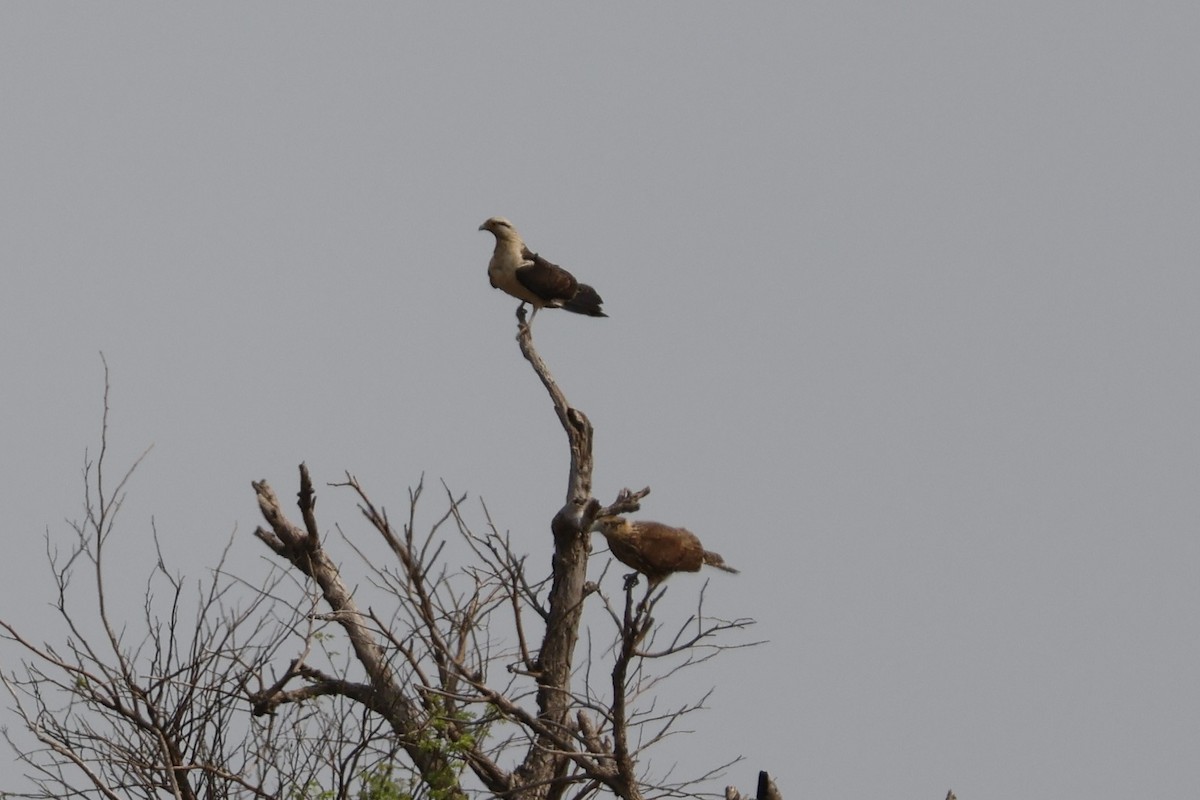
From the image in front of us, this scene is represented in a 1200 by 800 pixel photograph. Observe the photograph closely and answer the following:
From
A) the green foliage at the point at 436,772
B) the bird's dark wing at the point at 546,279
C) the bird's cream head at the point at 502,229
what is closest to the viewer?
the green foliage at the point at 436,772

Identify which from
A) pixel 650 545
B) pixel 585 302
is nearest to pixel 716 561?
pixel 650 545

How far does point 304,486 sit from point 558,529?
148 centimetres

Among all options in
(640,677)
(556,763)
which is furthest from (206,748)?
(640,677)

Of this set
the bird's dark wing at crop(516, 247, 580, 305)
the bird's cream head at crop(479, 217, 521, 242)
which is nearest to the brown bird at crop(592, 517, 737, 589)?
the bird's dark wing at crop(516, 247, 580, 305)

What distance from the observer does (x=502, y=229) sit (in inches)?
382

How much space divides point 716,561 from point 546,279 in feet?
7.78

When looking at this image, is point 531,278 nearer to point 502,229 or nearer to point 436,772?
point 502,229

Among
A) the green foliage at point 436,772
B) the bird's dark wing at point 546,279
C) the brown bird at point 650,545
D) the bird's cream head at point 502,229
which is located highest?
the bird's cream head at point 502,229

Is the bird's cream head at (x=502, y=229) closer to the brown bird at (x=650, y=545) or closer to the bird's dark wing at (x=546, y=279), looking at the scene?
the bird's dark wing at (x=546, y=279)

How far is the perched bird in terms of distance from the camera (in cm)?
948

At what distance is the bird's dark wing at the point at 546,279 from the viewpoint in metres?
9.46

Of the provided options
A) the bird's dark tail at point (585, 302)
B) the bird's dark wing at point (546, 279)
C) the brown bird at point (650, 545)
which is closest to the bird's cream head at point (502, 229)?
the bird's dark wing at point (546, 279)

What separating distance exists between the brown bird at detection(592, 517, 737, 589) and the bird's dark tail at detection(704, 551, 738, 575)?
29cm

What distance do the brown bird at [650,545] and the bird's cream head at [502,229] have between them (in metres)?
2.63
